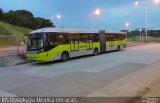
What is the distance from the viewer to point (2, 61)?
1867 centimetres

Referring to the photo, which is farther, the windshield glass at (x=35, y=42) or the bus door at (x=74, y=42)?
the bus door at (x=74, y=42)

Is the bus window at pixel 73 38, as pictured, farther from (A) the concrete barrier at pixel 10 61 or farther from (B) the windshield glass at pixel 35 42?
(A) the concrete barrier at pixel 10 61

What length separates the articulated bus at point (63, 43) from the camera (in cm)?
1844

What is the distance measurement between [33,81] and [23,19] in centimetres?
9629

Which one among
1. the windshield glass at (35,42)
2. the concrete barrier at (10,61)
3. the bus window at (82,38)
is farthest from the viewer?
the bus window at (82,38)

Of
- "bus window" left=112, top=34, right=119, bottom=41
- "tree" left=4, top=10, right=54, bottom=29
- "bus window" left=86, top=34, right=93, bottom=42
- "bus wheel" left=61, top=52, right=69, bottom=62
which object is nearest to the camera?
"bus wheel" left=61, top=52, right=69, bottom=62

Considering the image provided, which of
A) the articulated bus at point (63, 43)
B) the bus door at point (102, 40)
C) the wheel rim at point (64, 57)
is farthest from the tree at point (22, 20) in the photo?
the wheel rim at point (64, 57)

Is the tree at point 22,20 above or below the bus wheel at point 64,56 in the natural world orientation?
above

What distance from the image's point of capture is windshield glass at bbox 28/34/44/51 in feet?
60.7

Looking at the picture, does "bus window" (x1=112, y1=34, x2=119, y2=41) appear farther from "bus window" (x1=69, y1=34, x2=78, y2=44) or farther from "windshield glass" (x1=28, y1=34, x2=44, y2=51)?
"windshield glass" (x1=28, y1=34, x2=44, y2=51)

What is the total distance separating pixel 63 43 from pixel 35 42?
8.04 ft

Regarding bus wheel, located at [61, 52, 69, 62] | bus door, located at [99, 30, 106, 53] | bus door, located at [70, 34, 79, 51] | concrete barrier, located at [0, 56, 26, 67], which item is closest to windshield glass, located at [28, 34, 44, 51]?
concrete barrier, located at [0, 56, 26, 67]

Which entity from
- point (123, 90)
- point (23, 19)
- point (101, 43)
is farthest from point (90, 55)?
point (23, 19)

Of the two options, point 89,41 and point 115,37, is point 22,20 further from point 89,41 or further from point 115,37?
point 89,41
